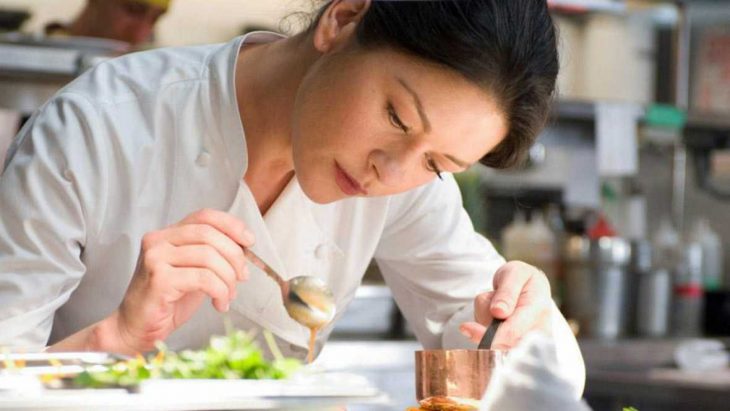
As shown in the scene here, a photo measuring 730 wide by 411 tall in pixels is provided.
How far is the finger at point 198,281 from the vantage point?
128 centimetres

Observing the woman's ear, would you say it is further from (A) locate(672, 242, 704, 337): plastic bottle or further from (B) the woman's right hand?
(A) locate(672, 242, 704, 337): plastic bottle

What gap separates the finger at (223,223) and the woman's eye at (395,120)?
24 centimetres

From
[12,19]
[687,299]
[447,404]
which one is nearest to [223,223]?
[447,404]

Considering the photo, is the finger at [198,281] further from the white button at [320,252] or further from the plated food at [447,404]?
the white button at [320,252]

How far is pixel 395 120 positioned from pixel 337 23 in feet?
0.59

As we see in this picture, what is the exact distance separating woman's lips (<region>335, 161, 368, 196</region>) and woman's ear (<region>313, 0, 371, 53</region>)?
0.16 metres

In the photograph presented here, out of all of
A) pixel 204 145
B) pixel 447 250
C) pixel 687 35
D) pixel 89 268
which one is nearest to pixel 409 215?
pixel 447 250

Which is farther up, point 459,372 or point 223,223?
point 223,223

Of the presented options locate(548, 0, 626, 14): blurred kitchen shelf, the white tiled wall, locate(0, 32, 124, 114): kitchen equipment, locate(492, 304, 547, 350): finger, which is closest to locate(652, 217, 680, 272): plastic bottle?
locate(548, 0, 626, 14): blurred kitchen shelf

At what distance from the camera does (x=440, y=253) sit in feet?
6.11

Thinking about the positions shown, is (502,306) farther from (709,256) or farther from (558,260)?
(709,256)

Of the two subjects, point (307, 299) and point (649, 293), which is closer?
point (307, 299)

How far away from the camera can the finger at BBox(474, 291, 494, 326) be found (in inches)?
64.6

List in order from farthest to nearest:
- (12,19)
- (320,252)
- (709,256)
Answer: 1. (709,256)
2. (12,19)
3. (320,252)
